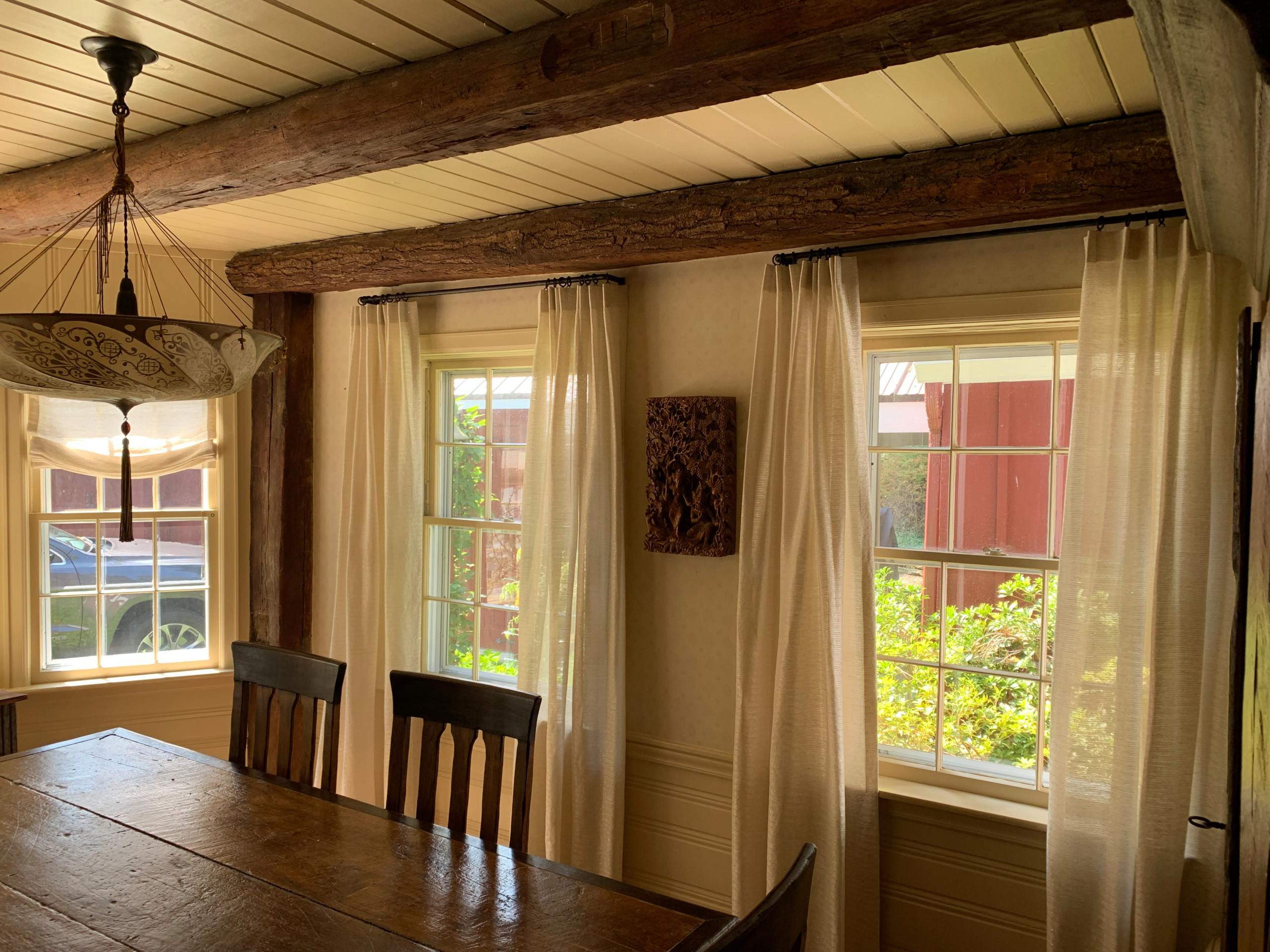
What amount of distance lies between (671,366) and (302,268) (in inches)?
71.6

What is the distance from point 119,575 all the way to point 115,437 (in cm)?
66

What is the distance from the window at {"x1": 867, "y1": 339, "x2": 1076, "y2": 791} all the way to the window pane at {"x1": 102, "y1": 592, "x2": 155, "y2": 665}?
11.2 feet

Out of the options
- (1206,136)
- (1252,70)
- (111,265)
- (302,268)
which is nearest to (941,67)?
(1206,136)

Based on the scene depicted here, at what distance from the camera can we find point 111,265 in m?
4.29

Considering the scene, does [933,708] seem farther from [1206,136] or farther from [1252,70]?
[1252,70]

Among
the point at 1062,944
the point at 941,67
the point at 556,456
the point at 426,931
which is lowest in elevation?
the point at 1062,944

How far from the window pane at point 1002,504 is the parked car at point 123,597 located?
3.57m

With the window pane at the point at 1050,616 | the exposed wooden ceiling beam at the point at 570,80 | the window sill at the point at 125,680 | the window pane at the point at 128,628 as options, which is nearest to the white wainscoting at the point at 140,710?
the window sill at the point at 125,680

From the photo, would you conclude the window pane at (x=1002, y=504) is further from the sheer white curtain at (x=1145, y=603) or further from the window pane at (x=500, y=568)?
the window pane at (x=500, y=568)

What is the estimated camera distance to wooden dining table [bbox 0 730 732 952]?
1668 millimetres

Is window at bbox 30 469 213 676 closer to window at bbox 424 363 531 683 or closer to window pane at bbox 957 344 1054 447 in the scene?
window at bbox 424 363 531 683

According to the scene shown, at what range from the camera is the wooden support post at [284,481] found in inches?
173

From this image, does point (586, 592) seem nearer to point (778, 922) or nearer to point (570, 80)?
point (570, 80)

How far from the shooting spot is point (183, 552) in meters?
4.43
